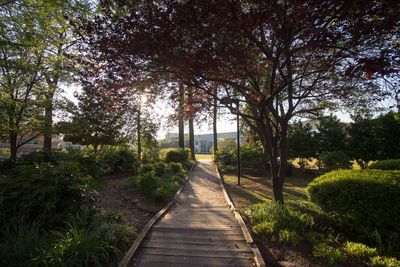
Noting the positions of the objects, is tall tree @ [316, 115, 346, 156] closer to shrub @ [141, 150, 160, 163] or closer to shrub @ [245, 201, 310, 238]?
shrub @ [245, 201, 310, 238]

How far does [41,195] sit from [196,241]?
2.70m

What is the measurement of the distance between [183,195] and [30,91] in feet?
32.5

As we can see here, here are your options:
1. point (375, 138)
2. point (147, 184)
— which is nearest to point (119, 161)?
point (147, 184)

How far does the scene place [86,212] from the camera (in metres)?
3.02

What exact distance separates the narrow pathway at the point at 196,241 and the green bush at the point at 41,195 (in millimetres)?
1544

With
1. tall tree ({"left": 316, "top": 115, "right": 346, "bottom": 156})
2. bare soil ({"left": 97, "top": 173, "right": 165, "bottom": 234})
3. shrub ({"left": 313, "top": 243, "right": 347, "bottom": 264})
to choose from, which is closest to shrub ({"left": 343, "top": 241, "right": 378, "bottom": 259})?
shrub ({"left": 313, "top": 243, "right": 347, "bottom": 264})

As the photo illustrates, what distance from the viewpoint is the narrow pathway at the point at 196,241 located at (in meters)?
2.43

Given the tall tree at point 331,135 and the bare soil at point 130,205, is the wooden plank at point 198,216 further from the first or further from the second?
the tall tree at point 331,135

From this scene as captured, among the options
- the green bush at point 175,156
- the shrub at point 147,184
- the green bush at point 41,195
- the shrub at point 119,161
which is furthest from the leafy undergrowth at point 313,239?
the green bush at point 175,156

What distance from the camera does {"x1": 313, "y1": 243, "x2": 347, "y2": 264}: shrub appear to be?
2.28 meters

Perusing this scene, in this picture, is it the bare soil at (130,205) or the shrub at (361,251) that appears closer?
the shrub at (361,251)

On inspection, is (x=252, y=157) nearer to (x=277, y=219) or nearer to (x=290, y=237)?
(x=277, y=219)

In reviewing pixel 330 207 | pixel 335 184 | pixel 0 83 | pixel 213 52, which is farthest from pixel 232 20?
pixel 0 83

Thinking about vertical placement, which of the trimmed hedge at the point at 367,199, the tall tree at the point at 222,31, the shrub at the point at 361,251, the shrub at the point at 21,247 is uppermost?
the tall tree at the point at 222,31
